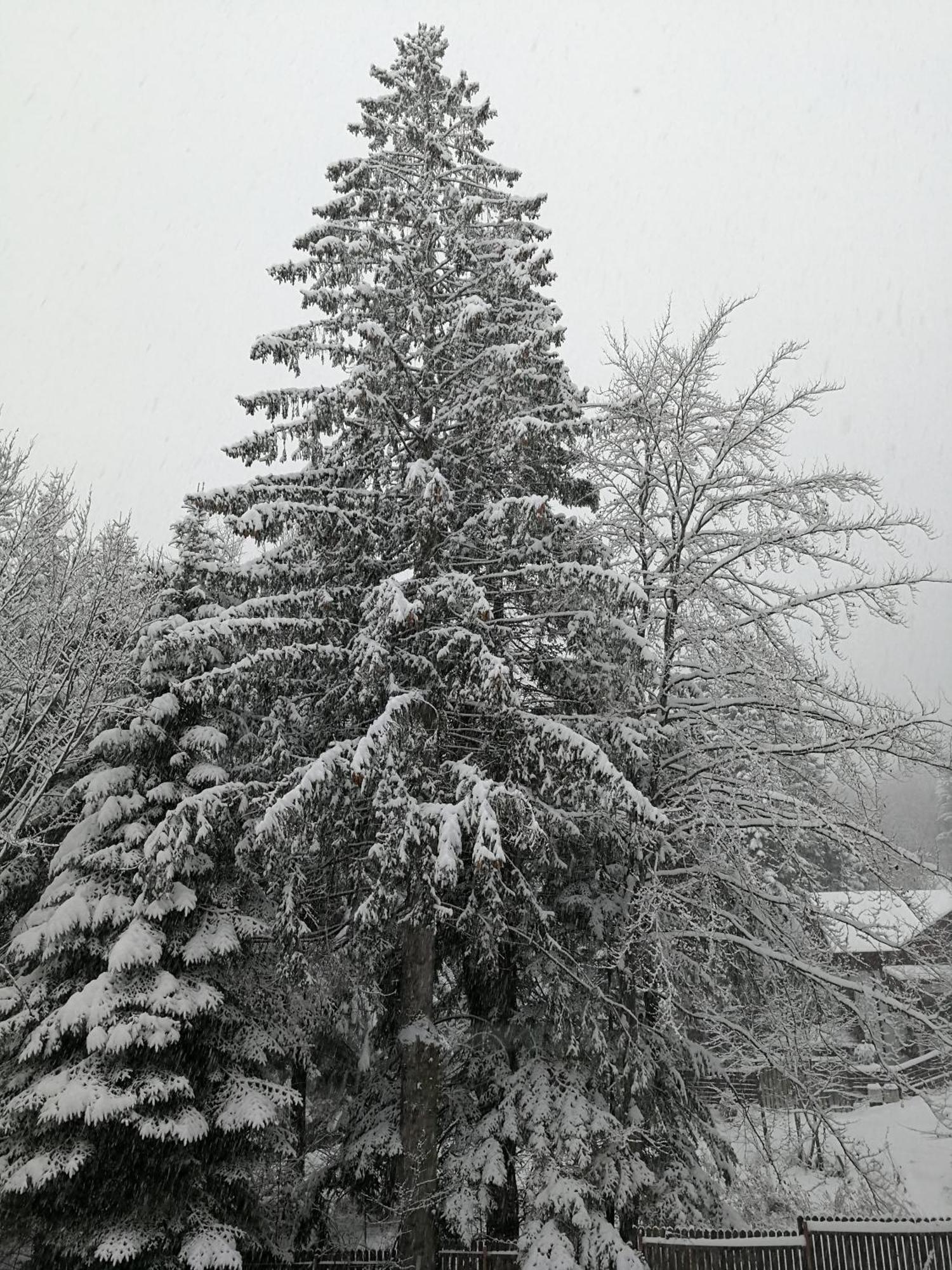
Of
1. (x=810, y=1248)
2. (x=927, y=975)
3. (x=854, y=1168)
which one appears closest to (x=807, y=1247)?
(x=810, y=1248)

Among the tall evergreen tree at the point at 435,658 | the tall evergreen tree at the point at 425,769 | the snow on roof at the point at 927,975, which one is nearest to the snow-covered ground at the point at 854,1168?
the snow on roof at the point at 927,975

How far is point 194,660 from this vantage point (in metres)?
10.7

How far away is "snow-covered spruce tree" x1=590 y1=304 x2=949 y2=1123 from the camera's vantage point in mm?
10438

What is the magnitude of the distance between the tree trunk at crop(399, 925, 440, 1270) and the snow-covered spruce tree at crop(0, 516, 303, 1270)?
1499mm

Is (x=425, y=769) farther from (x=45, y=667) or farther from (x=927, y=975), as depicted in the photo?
(x=927, y=975)

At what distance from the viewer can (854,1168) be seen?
12.2m

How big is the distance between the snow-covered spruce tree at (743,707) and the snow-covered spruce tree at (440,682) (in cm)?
83

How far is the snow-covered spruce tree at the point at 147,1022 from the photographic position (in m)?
8.85

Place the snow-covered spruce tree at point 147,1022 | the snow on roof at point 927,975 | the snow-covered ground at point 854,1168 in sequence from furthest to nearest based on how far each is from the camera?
the snow-covered ground at point 854,1168 → the snow on roof at point 927,975 → the snow-covered spruce tree at point 147,1022

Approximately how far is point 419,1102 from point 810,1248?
641 centimetres

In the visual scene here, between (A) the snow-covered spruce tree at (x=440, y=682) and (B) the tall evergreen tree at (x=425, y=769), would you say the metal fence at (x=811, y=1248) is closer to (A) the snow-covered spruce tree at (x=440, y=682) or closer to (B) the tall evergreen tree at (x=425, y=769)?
(B) the tall evergreen tree at (x=425, y=769)

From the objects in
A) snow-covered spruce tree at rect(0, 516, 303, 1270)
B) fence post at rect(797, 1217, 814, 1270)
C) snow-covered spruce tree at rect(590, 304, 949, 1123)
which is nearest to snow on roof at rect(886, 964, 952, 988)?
snow-covered spruce tree at rect(590, 304, 949, 1123)

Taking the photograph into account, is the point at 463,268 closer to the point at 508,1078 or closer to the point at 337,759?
the point at 337,759

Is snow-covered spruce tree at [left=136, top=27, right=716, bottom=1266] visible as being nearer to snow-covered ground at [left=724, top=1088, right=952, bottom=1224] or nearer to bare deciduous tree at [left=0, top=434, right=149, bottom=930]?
bare deciduous tree at [left=0, top=434, right=149, bottom=930]
